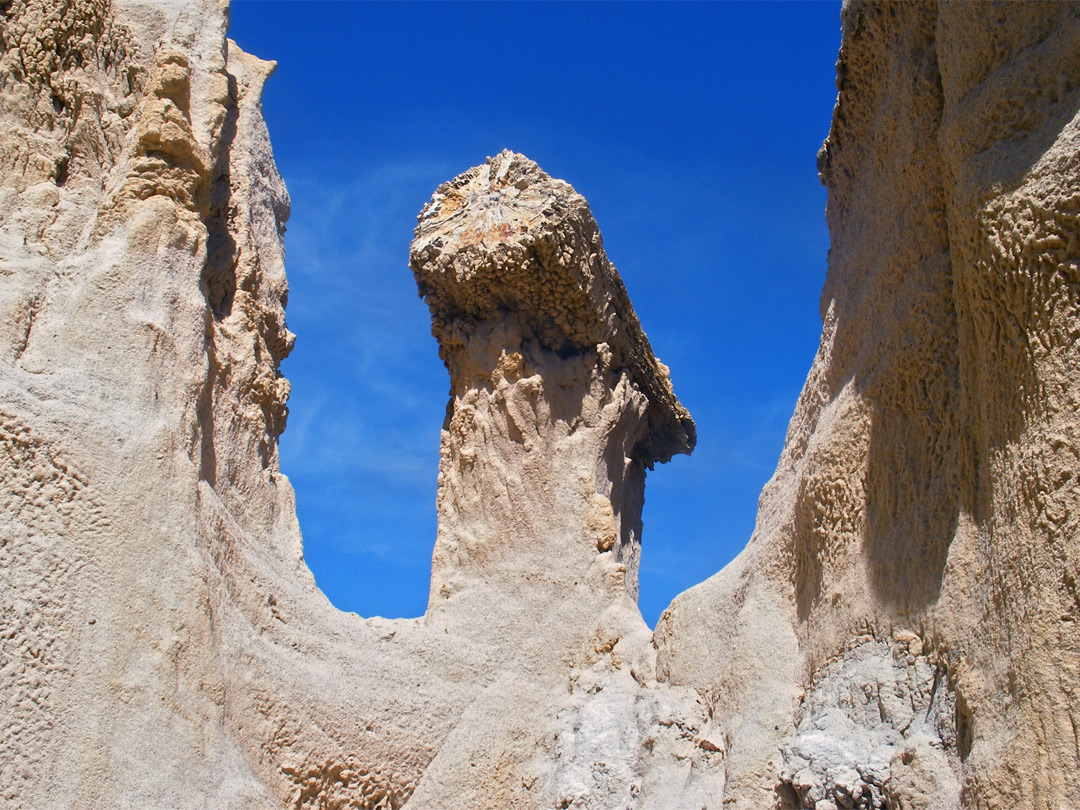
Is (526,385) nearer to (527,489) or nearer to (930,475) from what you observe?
(527,489)

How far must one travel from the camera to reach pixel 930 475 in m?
4.46

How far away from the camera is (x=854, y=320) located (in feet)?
17.0

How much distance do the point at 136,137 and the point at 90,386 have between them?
5.40 feet

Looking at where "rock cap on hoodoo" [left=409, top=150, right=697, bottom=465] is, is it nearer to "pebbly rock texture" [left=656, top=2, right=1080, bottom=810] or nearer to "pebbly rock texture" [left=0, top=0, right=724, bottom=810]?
"pebbly rock texture" [left=0, top=0, right=724, bottom=810]

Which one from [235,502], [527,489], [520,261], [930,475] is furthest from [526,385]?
[930,475]

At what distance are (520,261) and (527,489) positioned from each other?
1435 millimetres

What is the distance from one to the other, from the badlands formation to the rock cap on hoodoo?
0.09 feet

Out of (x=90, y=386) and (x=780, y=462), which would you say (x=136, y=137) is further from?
(x=780, y=462)

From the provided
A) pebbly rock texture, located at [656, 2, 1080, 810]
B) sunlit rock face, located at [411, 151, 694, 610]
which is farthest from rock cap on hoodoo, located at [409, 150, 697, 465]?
pebbly rock texture, located at [656, 2, 1080, 810]

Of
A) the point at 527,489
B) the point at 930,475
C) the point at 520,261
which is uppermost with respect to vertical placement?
the point at 520,261

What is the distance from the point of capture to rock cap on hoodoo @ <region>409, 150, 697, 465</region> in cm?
675

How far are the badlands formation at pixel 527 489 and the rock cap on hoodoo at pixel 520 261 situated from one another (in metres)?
0.03

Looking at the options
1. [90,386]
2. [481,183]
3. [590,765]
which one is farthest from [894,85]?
[90,386]

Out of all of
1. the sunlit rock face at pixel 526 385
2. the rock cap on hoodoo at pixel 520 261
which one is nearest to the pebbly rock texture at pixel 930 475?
the sunlit rock face at pixel 526 385
